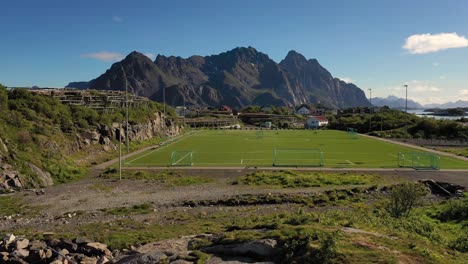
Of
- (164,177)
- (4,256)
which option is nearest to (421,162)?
(164,177)

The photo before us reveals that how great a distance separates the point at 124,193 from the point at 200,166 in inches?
542

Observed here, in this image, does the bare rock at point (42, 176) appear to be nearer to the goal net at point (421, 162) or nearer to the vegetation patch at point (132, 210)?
the vegetation patch at point (132, 210)

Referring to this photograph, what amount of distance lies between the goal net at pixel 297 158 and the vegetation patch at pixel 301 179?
291 inches

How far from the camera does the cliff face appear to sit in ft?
99.9

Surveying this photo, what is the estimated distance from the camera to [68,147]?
147 ft

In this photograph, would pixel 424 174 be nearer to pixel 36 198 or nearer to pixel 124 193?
pixel 124 193

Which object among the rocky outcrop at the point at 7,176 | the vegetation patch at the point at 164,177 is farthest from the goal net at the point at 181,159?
the rocky outcrop at the point at 7,176

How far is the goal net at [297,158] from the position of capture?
143 ft

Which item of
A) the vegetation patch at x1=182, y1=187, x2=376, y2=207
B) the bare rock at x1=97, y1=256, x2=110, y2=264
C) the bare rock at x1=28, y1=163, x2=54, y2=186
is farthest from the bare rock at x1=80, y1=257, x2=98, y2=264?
the bare rock at x1=28, y1=163, x2=54, y2=186

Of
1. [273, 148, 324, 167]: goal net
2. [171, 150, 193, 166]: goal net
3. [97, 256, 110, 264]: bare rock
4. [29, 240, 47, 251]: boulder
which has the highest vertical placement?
[29, 240, 47, 251]: boulder

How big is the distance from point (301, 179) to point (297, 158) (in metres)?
16.3

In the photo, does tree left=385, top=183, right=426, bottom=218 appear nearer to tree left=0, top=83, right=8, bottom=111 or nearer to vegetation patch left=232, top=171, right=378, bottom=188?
vegetation patch left=232, top=171, right=378, bottom=188

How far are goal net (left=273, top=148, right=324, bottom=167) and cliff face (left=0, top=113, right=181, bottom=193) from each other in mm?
18057

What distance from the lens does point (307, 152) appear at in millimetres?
55812
